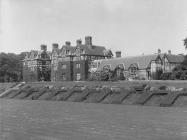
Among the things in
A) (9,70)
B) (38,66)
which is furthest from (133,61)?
(9,70)

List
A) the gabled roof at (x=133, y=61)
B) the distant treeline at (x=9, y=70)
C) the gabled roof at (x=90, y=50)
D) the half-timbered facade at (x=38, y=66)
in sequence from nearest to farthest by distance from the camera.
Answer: the gabled roof at (x=133, y=61), the gabled roof at (x=90, y=50), the half-timbered facade at (x=38, y=66), the distant treeline at (x=9, y=70)

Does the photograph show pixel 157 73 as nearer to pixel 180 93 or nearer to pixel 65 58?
pixel 65 58

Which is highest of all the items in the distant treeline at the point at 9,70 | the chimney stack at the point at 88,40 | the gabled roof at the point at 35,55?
the chimney stack at the point at 88,40

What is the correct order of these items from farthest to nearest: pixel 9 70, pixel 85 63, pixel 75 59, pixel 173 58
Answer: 1. pixel 9 70
2. pixel 75 59
3. pixel 85 63
4. pixel 173 58

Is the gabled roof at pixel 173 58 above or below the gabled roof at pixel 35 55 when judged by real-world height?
below

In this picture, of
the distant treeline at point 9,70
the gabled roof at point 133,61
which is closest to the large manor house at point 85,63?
the gabled roof at point 133,61

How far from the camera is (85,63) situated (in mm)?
104000

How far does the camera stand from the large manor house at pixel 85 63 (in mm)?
94875

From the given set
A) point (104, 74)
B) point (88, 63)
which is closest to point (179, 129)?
point (104, 74)

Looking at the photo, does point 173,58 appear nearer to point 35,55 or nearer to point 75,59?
point 75,59

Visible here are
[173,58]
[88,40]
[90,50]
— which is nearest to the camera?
[173,58]

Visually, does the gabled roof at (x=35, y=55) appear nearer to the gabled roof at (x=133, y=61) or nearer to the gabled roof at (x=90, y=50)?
the gabled roof at (x=90, y=50)

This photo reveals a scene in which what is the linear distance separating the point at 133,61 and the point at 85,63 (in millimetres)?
13555

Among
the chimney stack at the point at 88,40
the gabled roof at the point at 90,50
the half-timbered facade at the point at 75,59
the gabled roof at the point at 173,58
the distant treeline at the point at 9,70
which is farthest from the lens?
the distant treeline at the point at 9,70
